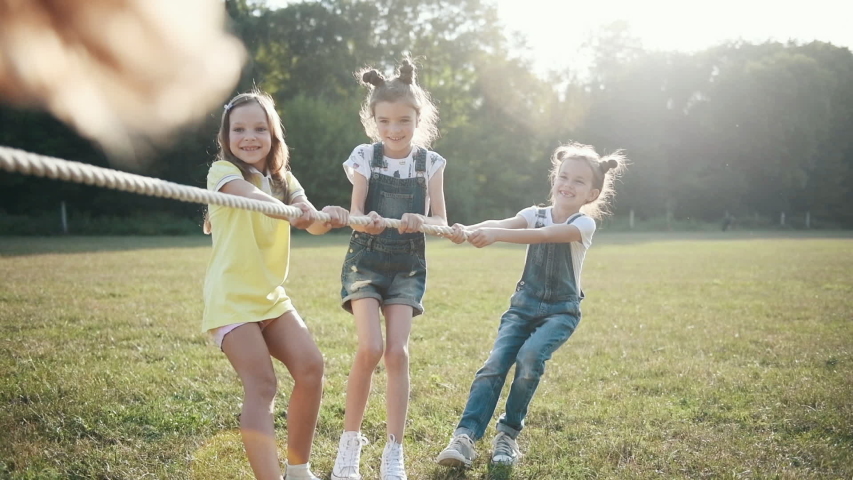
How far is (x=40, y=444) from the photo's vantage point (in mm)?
3688

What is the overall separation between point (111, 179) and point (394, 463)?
210 centimetres

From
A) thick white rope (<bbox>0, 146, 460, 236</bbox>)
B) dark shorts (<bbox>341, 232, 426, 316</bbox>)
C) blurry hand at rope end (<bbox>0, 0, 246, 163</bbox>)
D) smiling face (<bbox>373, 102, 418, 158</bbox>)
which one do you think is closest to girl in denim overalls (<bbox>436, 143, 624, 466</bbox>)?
dark shorts (<bbox>341, 232, 426, 316</bbox>)

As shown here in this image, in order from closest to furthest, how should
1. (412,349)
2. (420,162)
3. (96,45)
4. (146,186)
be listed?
1. (146,186)
2. (420,162)
3. (412,349)
4. (96,45)

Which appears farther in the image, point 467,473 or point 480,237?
point 480,237

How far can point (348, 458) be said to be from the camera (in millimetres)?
3506

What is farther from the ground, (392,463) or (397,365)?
(397,365)

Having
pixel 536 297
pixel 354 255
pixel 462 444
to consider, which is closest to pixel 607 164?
pixel 536 297

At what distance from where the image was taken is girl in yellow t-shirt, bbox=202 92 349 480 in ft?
10.1

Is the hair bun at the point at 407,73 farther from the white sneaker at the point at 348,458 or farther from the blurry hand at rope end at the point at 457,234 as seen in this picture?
the white sneaker at the point at 348,458

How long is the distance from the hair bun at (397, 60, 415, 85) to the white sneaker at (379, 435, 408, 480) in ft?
6.32

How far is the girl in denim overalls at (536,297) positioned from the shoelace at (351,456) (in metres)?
0.42

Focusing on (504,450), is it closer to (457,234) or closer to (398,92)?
(457,234)

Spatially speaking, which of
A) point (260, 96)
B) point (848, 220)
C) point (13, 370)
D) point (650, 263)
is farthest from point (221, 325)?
point (848, 220)

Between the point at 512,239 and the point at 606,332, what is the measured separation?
408 centimetres
